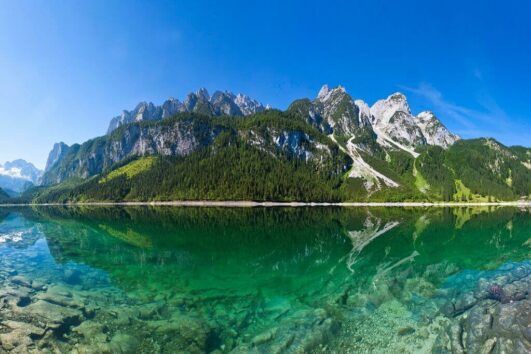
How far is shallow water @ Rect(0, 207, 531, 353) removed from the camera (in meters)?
16.8

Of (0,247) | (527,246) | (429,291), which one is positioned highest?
(527,246)

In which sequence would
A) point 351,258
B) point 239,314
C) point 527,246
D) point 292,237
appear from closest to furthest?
point 239,314
point 351,258
point 527,246
point 292,237

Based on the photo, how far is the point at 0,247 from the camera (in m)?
47.3

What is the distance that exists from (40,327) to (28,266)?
22311 mm

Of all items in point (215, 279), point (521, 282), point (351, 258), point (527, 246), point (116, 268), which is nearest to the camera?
point (521, 282)

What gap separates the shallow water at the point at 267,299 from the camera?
16828mm

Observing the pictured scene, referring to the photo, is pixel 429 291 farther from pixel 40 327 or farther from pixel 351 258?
pixel 40 327

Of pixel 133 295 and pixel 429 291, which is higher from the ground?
pixel 429 291

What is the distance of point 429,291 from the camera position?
25.3 meters

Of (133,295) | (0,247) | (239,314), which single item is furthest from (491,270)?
(0,247)

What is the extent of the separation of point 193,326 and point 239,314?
12.0ft

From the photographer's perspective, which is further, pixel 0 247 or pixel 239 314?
pixel 0 247

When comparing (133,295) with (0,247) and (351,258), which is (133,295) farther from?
(0,247)

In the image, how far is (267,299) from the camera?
2439 centimetres
